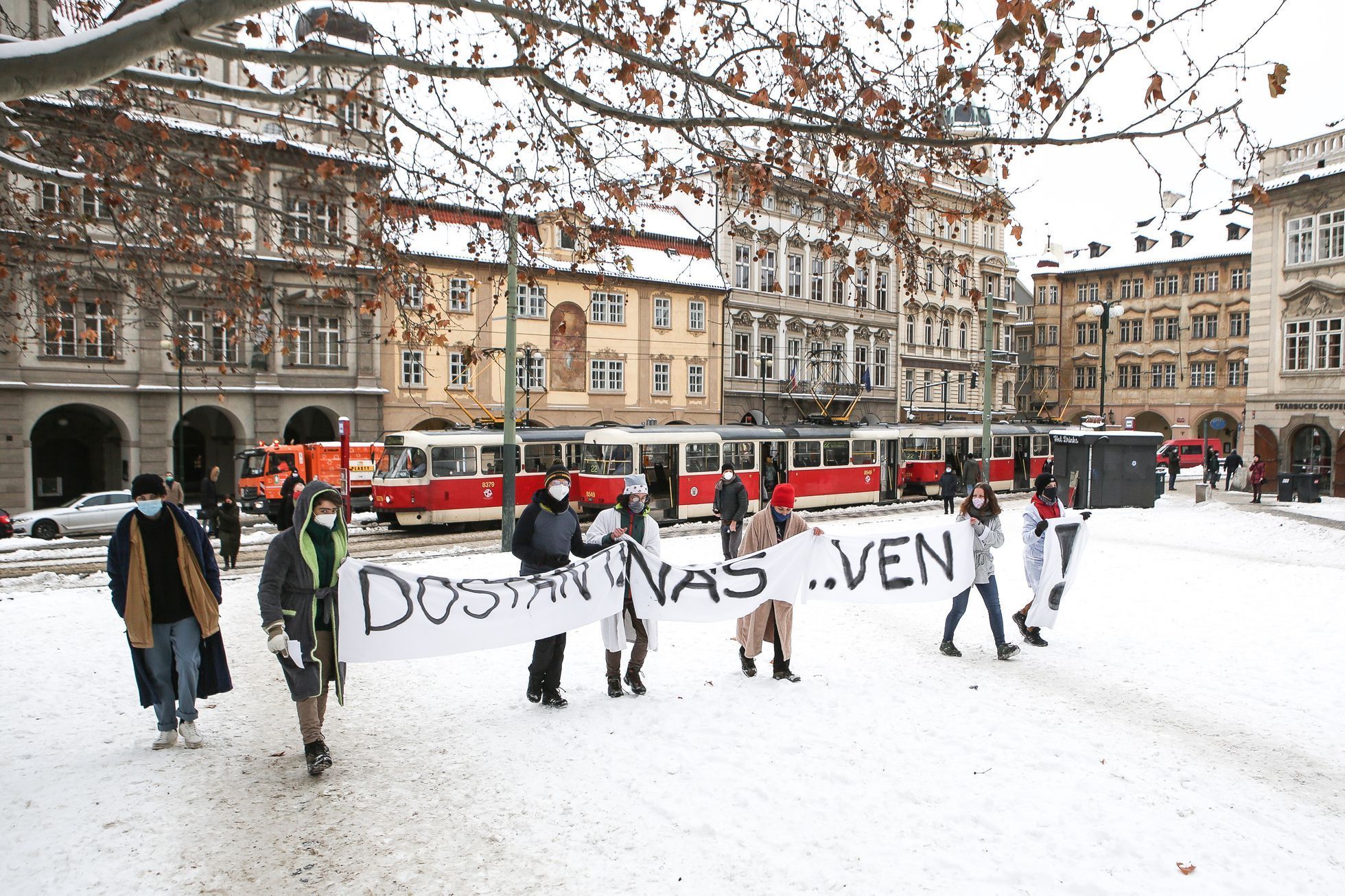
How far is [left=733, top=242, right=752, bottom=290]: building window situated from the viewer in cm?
4678

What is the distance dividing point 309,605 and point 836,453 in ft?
79.3

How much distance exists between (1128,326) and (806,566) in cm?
6789

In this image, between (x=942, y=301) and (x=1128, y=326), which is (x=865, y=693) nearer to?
(x=942, y=301)

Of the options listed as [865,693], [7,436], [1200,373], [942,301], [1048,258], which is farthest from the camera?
[1048,258]

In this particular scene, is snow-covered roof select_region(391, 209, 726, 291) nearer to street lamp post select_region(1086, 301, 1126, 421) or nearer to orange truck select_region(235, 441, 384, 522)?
orange truck select_region(235, 441, 384, 522)

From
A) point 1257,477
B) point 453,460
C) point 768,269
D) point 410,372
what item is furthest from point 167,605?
point 768,269

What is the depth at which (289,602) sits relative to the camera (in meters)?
6.20

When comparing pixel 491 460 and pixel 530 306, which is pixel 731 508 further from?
pixel 530 306

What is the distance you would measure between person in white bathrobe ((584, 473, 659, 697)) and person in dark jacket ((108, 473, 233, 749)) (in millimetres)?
3137

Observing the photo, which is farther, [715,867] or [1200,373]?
[1200,373]

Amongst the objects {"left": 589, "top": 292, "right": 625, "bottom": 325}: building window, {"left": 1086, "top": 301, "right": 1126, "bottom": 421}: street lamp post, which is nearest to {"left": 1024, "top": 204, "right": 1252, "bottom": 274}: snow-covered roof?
{"left": 1086, "top": 301, "right": 1126, "bottom": 421}: street lamp post

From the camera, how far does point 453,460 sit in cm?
2373

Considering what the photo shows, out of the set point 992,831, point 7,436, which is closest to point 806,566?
point 992,831

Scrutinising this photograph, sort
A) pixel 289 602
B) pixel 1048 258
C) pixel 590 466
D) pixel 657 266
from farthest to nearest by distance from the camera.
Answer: pixel 1048 258 → pixel 657 266 → pixel 590 466 → pixel 289 602
